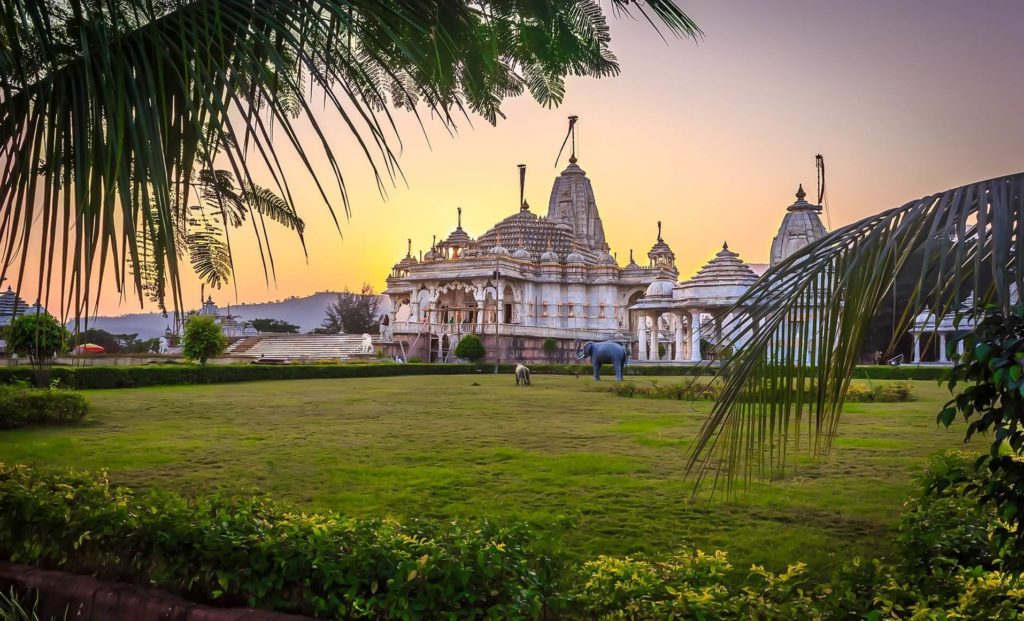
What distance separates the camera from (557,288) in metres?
49.8

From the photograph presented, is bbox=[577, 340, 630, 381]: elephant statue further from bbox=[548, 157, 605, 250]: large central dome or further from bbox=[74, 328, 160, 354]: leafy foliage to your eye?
bbox=[74, 328, 160, 354]: leafy foliage

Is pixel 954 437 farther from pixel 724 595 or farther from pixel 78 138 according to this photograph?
pixel 78 138

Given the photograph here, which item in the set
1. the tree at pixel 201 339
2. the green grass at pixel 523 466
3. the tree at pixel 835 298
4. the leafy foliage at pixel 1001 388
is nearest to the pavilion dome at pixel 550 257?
the tree at pixel 201 339

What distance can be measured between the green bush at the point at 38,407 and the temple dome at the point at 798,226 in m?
35.8

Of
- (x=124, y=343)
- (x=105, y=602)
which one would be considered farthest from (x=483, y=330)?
(x=105, y=602)

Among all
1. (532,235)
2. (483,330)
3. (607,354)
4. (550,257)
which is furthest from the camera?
(532,235)

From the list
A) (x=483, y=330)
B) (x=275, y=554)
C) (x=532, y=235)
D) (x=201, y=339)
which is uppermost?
(x=532, y=235)

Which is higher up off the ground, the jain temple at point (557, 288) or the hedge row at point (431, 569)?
the jain temple at point (557, 288)

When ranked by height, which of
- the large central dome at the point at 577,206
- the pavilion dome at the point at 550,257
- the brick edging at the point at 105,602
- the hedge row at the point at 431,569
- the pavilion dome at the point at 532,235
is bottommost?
the brick edging at the point at 105,602

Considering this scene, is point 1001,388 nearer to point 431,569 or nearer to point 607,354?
point 431,569

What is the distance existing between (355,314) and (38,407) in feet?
203

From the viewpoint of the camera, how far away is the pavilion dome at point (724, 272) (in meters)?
37.1

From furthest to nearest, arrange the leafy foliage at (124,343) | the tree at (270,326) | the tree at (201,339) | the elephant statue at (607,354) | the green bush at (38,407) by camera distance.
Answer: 1. the tree at (270,326)
2. the leafy foliage at (124,343)
3. the tree at (201,339)
4. the elephant statue at (607,354)
5. the green bush at (38,407)

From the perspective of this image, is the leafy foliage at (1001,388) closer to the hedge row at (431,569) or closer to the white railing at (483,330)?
the hedge row at (431,569)
